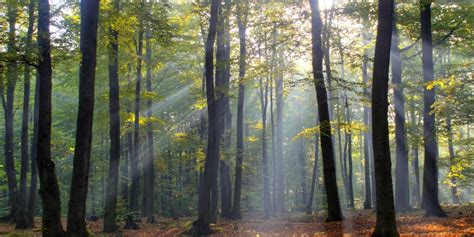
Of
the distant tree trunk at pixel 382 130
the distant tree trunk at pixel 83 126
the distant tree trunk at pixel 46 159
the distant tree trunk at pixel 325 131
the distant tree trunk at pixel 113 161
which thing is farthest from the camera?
the distant tree trunk at pixel 113 161

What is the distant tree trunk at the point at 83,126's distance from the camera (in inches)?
415

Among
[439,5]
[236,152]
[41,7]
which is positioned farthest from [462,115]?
[41,7]

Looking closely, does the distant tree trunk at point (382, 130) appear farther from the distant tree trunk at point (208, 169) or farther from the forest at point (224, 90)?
the distant tree trunk at point (208, 169)

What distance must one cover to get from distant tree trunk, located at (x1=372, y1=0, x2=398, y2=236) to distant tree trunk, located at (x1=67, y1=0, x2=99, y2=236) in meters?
7.12

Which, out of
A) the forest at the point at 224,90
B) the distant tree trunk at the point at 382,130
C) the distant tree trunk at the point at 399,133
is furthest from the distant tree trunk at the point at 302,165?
the distant tree trunk at the point at 382,130

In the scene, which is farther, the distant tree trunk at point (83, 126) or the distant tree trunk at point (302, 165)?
the distant tree trunk at point (302, 165)

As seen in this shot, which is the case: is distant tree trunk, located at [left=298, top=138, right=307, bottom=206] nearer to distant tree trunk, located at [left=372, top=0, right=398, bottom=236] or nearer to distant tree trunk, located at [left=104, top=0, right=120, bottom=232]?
distant tree trunk, located at [left=104, top=0, right=120, bottom=232]

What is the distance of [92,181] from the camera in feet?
111

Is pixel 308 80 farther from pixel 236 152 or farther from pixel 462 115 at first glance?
pixel 236 152

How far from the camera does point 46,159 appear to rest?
11328mm

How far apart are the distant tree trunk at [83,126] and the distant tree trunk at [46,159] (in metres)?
1.00

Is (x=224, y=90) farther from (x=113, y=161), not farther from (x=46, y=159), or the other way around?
(x=46, y=159)

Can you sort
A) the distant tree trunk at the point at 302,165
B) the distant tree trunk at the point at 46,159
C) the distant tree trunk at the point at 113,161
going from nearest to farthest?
the distant tree trunk at the point at 46,159
the distant tree trunk at the point at 113,161
the distant tree trunk at the point at 302,165

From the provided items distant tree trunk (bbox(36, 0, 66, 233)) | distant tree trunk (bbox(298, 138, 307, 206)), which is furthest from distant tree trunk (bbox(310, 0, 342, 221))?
distant tree trunk (bbox(298, 138, 307, 206))
